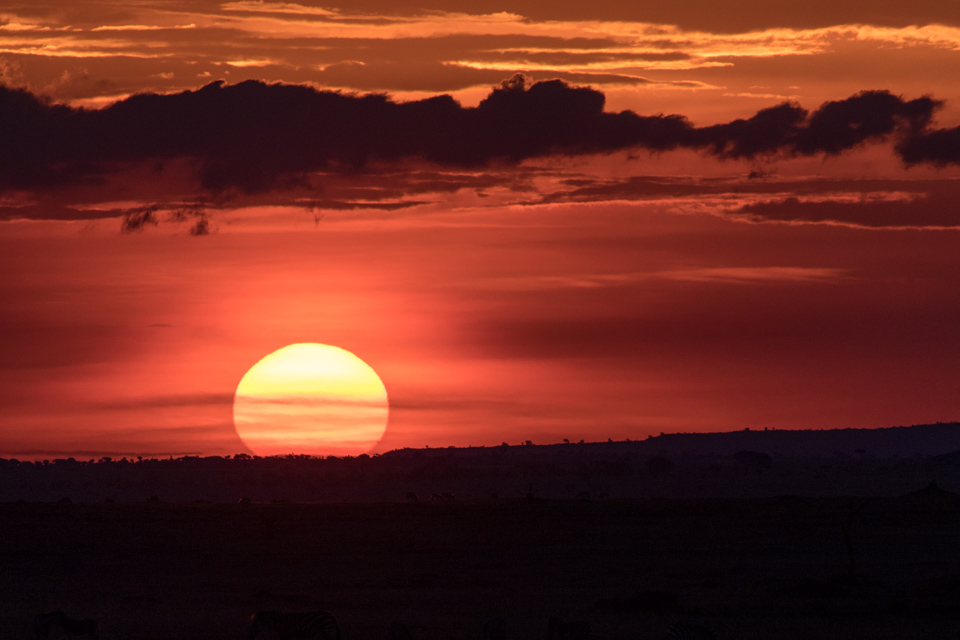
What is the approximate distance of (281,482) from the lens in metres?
153

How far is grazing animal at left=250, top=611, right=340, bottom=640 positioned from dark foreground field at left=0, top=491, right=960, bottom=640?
2476 mm

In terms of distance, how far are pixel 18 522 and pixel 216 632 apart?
4473 centimetres

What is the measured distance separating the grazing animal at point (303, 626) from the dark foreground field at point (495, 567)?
248cm

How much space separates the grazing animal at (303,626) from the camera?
1203 inches

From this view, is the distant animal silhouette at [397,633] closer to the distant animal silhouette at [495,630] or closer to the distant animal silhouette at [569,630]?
the distant animal silhouette at [495,630]

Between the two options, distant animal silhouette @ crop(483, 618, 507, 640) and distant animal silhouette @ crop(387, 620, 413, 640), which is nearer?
distant animal silhouette @ crop(387, 620, 413, 640)

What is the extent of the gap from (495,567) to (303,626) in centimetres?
2396

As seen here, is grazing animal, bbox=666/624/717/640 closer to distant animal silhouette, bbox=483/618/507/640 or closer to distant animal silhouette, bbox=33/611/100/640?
distant animal silhouette, bbox=483/618/507/640

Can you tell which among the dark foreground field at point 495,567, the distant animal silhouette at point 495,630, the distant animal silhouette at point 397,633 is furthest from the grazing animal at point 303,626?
the distant animal silhouette at point 495,630

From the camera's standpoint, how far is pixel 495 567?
54.0 meters

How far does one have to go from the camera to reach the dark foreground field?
36875mm

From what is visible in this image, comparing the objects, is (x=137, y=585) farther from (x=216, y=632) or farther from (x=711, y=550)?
(x=711, y=550)

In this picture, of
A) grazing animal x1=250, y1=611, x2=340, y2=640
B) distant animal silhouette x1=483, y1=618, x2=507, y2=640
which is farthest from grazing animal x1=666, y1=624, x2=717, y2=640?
grazing animal x1=250, y1=611, x2=340, y2=640

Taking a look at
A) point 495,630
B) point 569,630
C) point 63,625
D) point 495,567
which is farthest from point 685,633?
point 495,567
